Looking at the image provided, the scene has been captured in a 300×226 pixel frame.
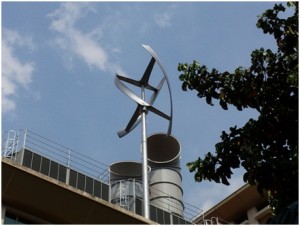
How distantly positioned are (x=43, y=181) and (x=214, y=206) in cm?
2989

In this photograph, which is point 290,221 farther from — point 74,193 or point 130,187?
point 130,187

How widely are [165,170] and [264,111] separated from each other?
59.8 ft

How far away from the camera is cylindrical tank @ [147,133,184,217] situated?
94.5 feet

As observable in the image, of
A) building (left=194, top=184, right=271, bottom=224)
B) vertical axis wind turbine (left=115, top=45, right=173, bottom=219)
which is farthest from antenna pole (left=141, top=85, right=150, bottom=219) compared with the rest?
building (left=194, top=184, right=271, bottom=224)

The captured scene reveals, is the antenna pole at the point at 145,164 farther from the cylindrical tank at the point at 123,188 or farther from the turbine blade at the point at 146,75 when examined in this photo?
the cylindrical tank at the point at 123,188

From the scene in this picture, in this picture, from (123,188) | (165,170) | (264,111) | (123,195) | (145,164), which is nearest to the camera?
(264,111)

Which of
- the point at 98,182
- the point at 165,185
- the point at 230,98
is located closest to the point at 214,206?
the point at 165,185

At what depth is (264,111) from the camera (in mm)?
12664

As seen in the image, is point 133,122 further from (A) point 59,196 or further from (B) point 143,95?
(A) point 59,196

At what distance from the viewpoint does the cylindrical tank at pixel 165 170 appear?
2881cm

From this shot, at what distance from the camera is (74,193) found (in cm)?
1761

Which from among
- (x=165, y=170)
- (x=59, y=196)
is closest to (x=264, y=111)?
(x=59, y=196)

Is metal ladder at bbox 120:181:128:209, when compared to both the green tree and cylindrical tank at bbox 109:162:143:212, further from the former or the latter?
the green tree

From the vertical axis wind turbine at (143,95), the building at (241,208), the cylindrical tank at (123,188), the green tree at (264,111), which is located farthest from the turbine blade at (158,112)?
the building at (241,208)
